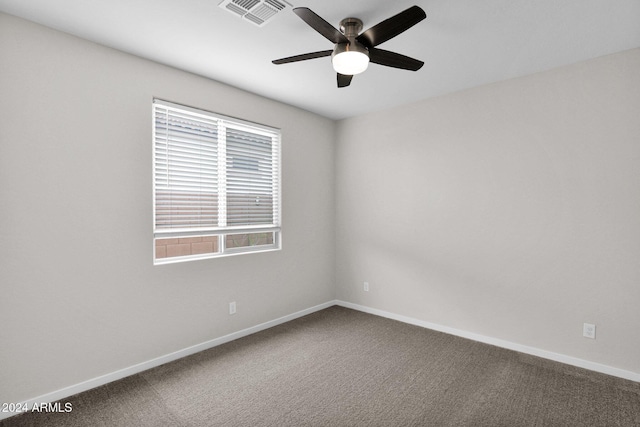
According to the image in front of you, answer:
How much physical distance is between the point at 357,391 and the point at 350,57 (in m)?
2.33

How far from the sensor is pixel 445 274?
3570mm

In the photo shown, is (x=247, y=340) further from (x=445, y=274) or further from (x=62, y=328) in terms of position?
(x=445, y=274)

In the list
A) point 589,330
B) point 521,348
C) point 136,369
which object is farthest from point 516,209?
point 136,369

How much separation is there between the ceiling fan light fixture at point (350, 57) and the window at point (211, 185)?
1.63 metres

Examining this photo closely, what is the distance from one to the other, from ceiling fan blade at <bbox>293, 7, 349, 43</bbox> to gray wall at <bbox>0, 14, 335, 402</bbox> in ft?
5.43

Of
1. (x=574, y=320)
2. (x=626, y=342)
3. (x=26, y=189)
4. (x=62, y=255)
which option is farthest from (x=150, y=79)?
(x=626, y=342)

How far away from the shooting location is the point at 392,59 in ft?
7.16

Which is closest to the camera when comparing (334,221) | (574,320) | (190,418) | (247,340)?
(190,418)

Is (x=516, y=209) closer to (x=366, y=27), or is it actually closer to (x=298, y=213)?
(x=366, y=27)

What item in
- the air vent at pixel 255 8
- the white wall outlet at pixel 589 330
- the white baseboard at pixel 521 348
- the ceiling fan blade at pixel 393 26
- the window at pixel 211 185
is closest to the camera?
the ceiling fan blade at pixel 393 26

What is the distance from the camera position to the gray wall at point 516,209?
2.62 metres

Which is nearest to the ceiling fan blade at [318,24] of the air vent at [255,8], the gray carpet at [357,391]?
the air vent at [255,8]

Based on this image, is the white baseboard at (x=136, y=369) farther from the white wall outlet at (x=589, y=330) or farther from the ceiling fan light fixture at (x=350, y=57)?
the white wall outlet at (x=589, y=330)

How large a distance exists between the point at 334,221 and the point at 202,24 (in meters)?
2.96
